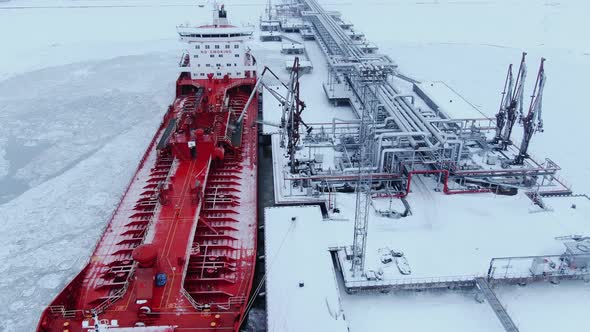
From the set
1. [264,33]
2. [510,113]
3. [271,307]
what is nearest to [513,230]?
[510,113]

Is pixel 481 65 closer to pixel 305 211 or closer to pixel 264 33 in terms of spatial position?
pixel 264 33

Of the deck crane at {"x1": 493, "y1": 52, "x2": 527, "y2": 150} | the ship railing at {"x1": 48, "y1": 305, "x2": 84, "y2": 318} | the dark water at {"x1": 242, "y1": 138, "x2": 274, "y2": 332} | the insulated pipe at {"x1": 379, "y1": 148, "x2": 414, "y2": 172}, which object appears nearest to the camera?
the ship railing at {"x1": 48, "y1": 305, "x2": 84, "y2": 318}

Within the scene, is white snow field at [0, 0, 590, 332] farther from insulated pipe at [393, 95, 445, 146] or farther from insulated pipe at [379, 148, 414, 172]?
insulated pipe at [393, 95, 445, 146]

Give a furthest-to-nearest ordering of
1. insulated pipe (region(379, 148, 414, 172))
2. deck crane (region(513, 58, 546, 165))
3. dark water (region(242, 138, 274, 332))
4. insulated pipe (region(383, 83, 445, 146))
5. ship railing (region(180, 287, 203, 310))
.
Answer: insulated pipe (region(383, 83, 445, 146)), deck crane (region(513, 58, 546, 165)), insulated pipe (region(379, 148, 414, 172)), dark water (region(242, 138, 274, 332)), ship railing (region(180, 287, 203, 310))

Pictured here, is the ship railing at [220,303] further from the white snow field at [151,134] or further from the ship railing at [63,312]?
the ship railing at [63,312]

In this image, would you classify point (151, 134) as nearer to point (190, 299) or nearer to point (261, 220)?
point (261, 220)

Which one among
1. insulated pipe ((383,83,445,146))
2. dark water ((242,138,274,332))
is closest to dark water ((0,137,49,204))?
dark water ((242,138,274,332))
